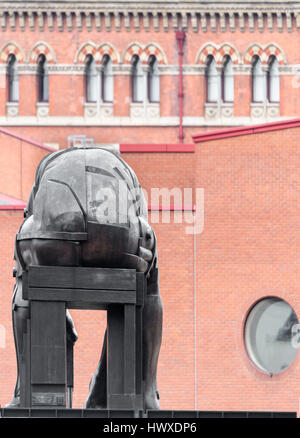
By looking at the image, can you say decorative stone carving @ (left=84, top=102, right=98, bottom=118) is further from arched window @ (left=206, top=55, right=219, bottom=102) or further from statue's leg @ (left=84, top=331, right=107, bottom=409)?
statue's leg @ (left=84, top=331, right=107, bottom=409)

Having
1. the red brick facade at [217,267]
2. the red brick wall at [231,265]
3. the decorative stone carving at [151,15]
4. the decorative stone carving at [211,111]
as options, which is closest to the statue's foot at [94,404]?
the red brick facade at [217,267]

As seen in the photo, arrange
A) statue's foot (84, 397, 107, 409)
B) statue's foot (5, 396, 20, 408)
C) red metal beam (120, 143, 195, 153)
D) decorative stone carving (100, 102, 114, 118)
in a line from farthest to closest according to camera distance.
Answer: decorative stone carving (100, 102, 114, 118), red metal beam (120, 143, 195, 153), statue's foot (84, 397, 107, 409), statue's foot (5, 396, 20, 408)

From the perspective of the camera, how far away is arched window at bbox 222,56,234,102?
5566 centimetres

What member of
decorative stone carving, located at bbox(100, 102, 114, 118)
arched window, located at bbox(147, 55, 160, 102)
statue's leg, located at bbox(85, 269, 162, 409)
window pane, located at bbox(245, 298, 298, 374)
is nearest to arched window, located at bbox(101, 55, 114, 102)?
decorative stone carving, located at bbox(100, 102, 114, 118)

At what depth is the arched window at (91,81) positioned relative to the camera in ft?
182

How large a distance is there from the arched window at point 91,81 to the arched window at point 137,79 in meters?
1.21

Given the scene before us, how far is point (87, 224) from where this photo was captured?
47.5ft

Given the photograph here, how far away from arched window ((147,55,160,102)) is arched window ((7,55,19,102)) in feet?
14.0

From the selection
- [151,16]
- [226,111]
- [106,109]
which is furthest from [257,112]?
[106,109]

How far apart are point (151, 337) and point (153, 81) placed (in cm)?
4095

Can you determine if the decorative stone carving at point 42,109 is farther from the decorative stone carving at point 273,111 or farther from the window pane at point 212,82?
the decorative stone carving at point 273,111

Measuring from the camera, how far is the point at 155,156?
Answer: 32500mm

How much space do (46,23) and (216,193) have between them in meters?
26.5
